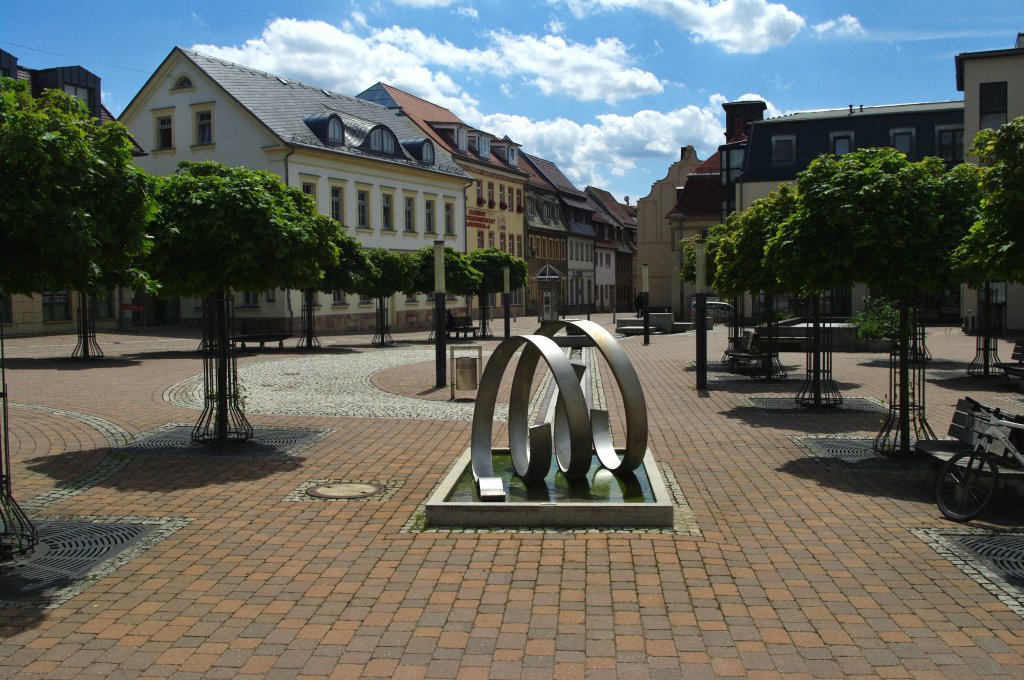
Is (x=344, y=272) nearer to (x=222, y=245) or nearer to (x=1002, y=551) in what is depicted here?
(x=222, y=245)

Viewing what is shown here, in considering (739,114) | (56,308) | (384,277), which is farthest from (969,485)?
(739,114)

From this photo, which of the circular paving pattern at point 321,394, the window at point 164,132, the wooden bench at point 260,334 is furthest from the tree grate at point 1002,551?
the window at point 164,132

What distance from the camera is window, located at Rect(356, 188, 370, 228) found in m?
48.4

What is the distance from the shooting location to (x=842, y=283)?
10727mm

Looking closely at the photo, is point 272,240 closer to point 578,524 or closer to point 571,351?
point 578,524

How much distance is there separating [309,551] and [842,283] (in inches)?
260

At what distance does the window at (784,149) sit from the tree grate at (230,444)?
4453cm

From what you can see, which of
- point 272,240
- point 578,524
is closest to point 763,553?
point 578,524

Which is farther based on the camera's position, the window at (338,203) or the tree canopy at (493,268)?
the window at (338,203)

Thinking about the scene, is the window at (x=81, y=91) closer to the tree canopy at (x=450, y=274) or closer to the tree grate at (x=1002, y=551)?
the tree canopy at (x=450, y=274)

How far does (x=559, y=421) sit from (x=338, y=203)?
124ft

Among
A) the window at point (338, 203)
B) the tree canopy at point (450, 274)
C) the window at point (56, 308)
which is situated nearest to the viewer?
the window at point (56, 308)

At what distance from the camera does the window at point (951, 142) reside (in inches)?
1901

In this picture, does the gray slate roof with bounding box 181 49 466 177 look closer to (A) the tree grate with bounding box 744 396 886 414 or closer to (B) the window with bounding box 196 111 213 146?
(B) the window with bounding box 196 111 213 146
